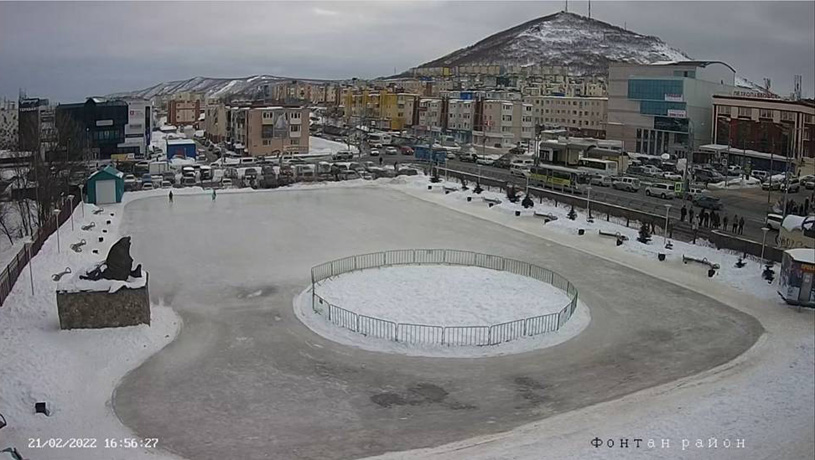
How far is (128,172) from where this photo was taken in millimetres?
22531

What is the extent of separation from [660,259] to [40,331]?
831cm

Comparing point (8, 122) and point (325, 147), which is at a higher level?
point (8, 122)

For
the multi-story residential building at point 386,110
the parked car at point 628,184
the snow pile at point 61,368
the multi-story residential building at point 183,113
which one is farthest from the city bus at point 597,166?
the multi-story residential building at point 183,113

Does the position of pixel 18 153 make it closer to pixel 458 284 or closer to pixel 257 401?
pixel 458 284

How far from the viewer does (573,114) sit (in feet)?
107

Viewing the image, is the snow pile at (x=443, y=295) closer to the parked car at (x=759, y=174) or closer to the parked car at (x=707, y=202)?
the parked car at (x=707, y=202)

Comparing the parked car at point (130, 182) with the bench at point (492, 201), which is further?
the parked car at point (130, 182)

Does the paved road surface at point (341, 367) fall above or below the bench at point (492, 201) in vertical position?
below

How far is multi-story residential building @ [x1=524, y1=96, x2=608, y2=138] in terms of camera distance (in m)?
31.3

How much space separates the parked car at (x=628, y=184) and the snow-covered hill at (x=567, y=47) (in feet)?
224

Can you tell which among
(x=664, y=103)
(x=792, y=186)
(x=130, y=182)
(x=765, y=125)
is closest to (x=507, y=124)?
(x=664, y=103)

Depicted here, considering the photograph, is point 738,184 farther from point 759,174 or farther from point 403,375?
point 403,375

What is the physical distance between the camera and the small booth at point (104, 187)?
53.0ft

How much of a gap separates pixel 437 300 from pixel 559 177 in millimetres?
11985
